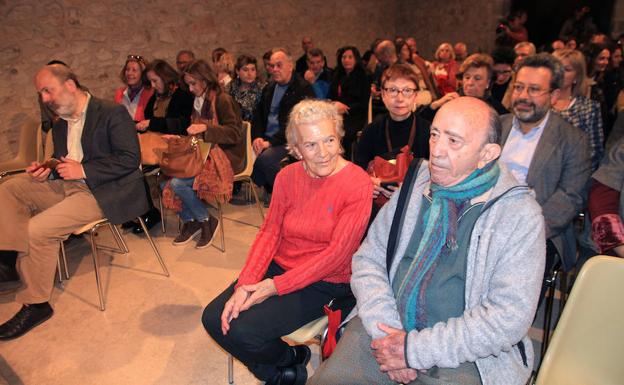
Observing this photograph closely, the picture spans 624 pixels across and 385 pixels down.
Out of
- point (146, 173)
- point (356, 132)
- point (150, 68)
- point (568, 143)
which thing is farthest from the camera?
point (356, 132)

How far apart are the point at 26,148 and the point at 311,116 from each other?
289 cm

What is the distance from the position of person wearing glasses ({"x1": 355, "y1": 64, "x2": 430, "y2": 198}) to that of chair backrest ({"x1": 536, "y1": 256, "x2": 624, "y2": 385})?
132 cm

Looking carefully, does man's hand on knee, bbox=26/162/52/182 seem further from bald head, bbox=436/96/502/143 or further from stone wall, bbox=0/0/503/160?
stone wall, bbox=0/0/503/160

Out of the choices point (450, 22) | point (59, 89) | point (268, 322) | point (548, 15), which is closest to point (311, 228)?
point (268, 322)

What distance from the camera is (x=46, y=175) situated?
103 inches

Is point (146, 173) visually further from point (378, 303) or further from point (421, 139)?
point (378, 303)

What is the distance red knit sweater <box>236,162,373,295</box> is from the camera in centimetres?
166

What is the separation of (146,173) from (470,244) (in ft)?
9.40

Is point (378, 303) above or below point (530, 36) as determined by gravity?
below

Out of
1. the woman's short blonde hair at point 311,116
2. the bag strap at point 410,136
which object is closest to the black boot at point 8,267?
the woman's short blonde hair at point 311,116

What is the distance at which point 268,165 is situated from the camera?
136 inches

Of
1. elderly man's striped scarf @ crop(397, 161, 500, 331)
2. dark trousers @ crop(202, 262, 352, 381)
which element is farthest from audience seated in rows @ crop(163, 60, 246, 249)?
elderly man's striped scarf @ crop(397, 161, 500, 331)

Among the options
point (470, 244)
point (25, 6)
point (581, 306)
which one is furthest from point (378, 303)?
point (25, 6)

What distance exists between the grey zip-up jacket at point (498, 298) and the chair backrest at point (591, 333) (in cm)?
9
